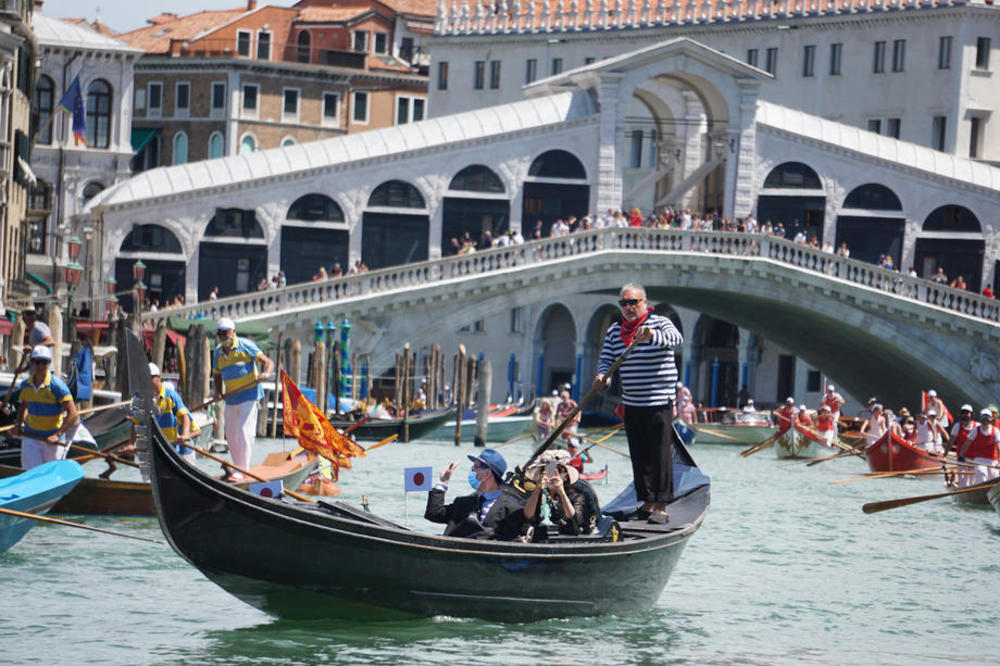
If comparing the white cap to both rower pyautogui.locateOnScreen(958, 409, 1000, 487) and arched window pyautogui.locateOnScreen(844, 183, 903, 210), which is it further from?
arched window pyautogui.locateOnScreen(844, 183, 903, 210)

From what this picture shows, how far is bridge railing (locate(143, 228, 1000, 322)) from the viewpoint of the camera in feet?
96.2

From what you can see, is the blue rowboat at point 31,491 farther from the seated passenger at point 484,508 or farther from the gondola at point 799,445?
the gondola at point 799,445

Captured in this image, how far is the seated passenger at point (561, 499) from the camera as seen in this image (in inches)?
392

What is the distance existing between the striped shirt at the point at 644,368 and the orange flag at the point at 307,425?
430cm

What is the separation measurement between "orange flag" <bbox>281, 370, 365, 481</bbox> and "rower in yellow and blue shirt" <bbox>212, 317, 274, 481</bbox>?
0.90m

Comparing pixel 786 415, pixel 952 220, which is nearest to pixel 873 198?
pixel 952 220

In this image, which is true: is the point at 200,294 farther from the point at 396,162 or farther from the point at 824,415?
the point at 824,415

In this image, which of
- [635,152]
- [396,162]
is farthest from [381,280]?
[635,152]

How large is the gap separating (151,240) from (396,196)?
4.11 metres

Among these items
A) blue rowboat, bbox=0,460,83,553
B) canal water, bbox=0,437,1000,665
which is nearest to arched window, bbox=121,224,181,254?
canal water, bbox=0,437,1000,665

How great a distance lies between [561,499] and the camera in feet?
33.2

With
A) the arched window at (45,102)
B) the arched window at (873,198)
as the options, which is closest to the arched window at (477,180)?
the arched window at (873,198)

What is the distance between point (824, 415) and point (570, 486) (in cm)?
1711

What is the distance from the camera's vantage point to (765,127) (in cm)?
3306
